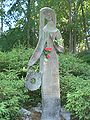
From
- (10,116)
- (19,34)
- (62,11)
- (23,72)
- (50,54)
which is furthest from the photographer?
(62,11)

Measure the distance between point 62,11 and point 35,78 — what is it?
16.8 m

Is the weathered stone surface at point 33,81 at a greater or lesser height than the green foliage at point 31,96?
greater

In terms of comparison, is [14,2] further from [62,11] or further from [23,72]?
[23,72]

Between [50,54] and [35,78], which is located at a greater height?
[50,54]

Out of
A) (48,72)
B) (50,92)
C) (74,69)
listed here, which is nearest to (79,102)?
(50,92)

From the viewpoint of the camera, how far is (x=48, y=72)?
578cm

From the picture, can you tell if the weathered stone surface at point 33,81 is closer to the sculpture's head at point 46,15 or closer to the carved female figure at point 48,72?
the carved female figure at point 48,72

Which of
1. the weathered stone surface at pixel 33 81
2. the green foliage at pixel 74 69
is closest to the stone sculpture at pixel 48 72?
the weathered stone surface at pixel 33 81

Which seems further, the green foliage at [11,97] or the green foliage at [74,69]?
the green foliage at [74,69]

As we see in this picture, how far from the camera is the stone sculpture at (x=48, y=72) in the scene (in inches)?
225

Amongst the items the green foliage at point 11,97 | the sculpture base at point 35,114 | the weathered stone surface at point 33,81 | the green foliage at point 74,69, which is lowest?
the sculpture base at point 35,114

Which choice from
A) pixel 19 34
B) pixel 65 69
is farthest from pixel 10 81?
pixel 19 34

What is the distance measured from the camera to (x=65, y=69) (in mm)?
8086

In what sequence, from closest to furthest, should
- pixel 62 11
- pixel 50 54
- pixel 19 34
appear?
pixel 50 54
pixel 19 34
pixel 62 11
